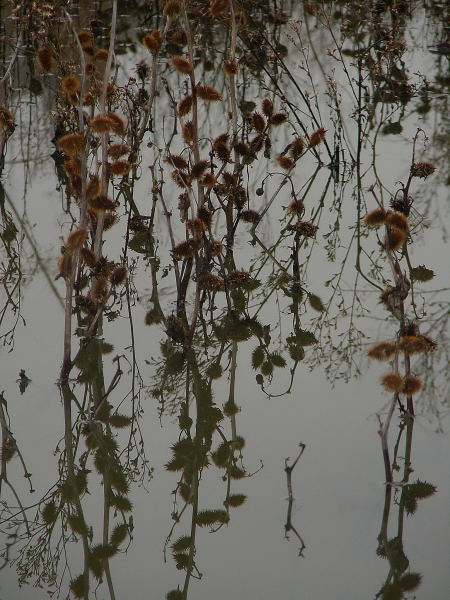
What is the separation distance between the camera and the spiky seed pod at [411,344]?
7.72 ft

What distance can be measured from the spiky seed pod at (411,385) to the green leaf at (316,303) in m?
0.87

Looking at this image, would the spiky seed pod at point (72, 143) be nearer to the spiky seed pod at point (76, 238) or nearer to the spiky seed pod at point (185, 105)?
the spiky seed pod at point (76, 238)

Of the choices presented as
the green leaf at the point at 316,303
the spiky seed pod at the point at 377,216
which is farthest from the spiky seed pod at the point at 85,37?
the green leaf at the point at 316,303

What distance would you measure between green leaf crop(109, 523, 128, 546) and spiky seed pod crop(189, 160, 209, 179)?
4.06 ft

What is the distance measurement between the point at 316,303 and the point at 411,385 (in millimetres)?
934

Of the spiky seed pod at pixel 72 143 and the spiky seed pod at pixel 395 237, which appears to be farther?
the spiky seed pod at pixel 395 237

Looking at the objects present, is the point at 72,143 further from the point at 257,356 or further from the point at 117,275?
the point at 257,356

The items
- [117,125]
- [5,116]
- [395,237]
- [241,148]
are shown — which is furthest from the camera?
[241,148]

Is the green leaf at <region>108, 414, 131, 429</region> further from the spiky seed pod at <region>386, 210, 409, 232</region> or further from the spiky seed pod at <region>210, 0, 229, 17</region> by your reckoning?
the spiky seed pod at <region>210, 0, 229, 17</region>

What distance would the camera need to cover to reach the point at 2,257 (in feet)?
12.0

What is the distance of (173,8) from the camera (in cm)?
264

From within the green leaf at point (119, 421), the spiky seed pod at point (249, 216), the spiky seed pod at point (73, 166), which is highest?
the spiky seed pod at point (249, 216)

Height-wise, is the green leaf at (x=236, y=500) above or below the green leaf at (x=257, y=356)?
below

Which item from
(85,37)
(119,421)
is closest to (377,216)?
(119,421)
